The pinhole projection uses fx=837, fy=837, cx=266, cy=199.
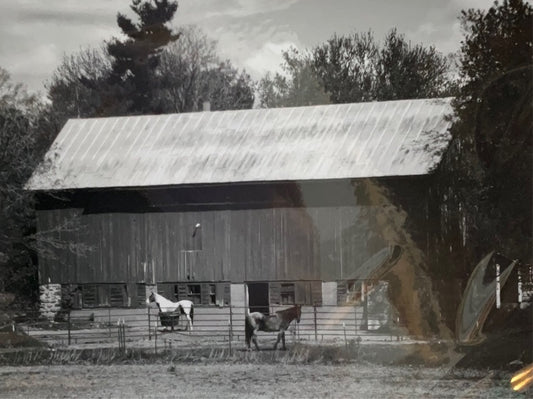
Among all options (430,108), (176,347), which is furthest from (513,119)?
(430,108)

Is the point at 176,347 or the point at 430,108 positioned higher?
the point at 430,108

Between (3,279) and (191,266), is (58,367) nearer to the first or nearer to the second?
(191,266)

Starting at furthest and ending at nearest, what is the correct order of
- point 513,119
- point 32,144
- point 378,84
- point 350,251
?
1. point 378,84
2. point 32,144
3. point 350,251
4. point 513,119

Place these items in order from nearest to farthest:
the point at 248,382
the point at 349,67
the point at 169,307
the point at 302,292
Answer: the point at 248,382 → the point at 169,307 → the point at 302,292 → the point at 349,67

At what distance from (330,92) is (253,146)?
1375 centimetres

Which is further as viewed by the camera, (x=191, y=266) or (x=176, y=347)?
(x=191, y=266)

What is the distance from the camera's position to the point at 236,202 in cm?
2627

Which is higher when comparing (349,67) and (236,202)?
(349,67)

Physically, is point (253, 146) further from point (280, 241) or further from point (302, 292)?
point (302, 292)

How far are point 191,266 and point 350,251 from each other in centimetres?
510

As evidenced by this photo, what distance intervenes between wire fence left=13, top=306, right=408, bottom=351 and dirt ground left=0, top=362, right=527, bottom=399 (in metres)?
2.17

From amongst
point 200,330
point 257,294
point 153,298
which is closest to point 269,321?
point 200,330

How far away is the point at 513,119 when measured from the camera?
14.8 meters

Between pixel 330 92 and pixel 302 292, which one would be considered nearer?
pixel 302 292
